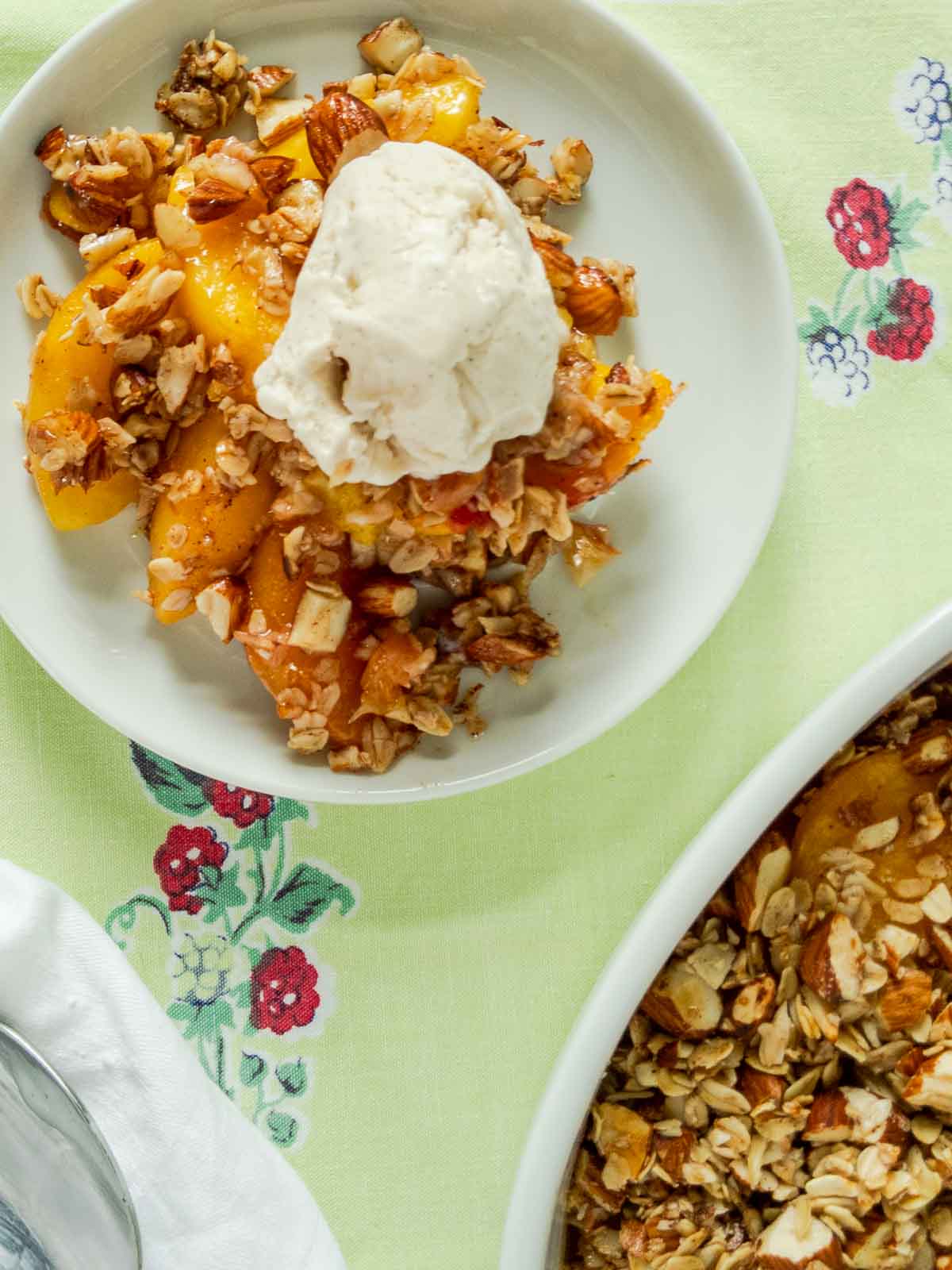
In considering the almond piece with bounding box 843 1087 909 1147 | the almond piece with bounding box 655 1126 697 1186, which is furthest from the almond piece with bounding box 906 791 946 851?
the almond piece with bounding box 655 1126 697 1186

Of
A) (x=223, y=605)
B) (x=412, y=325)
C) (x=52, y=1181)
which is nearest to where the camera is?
(x=412, y=325)

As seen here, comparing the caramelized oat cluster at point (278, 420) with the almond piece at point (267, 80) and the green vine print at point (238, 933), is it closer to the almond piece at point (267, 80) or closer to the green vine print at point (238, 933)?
the almond piece at point (267, 80)

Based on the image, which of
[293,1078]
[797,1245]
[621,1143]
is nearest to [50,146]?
[293,1078]

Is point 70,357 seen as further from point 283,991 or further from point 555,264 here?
point 283,991

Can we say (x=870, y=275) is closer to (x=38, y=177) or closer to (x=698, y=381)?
(x=698, y=381)

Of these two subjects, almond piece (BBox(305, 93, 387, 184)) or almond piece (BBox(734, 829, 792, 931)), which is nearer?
almond piece (BBox(305, 93, 387, 184))

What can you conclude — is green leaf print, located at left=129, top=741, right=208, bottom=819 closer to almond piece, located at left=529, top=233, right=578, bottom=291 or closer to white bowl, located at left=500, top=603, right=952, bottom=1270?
white bowl, located at left=500, top=603, right=952, bottom=1270

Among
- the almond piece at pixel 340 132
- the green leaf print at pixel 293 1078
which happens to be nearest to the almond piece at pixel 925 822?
the green leaf print at pixel 293 1078
